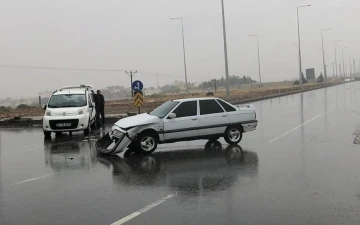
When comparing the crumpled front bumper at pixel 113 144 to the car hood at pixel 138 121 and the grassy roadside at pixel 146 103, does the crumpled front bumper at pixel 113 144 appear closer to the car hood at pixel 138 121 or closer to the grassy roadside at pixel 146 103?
the car hood at pixel 138 121

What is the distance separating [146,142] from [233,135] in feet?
9.20

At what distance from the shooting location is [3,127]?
808 inches

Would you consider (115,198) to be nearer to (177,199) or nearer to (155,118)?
(177,199)

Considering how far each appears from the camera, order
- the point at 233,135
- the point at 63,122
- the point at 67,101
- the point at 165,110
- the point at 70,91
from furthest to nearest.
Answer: the point at 70,91 → the point at 67,101 → the point at 63,122 → the point at 233,135 → the point at 165,110

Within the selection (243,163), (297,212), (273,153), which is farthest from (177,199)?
(273,153)

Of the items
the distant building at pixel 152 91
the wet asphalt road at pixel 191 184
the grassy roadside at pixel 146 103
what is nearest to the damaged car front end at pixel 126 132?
the wet asphalt road at pixel 191 184

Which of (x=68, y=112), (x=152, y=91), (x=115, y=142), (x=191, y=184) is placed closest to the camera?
(x=191, y=184)

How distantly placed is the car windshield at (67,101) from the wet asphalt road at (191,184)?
12.6ft

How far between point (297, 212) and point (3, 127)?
1909 centimetres

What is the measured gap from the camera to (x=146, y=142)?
1013 centimetres

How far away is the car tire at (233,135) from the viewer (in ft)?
36.9

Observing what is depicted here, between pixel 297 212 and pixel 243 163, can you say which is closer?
pixel 297 212

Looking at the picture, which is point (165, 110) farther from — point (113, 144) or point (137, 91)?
point (137, 91)

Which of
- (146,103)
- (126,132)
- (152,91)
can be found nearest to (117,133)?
(126,132)
